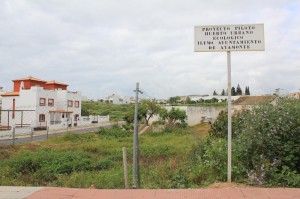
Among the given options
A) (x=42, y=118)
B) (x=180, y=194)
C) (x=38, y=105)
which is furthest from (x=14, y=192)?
(x=42, y=118)

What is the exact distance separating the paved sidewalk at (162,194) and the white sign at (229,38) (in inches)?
107

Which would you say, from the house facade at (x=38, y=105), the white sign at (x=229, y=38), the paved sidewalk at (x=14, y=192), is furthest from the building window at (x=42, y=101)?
the white sign at (x=229, y=38)

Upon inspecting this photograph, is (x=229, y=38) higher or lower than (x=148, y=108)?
higher

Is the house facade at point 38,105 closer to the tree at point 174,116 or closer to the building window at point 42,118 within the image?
the building window at point 42,118

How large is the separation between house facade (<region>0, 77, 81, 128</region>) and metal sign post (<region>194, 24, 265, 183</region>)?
42481mm

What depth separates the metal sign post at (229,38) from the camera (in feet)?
22.7

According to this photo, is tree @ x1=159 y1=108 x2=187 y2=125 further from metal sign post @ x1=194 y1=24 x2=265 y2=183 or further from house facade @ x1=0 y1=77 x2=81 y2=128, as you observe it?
metal sign post @ x1=194 y1=24 x2=265 y2=183

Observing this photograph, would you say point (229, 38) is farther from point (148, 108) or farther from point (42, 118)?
point (42, 118)

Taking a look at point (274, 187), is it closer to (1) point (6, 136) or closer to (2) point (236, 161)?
(2) point (236, 161)

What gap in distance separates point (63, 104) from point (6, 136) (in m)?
20.2

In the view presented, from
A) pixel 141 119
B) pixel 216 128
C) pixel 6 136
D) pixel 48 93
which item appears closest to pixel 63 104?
pixel 48 93

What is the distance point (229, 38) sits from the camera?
275 inches

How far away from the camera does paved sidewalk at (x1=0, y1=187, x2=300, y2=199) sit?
5823 mm

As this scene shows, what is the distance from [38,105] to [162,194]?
47.3 meters
